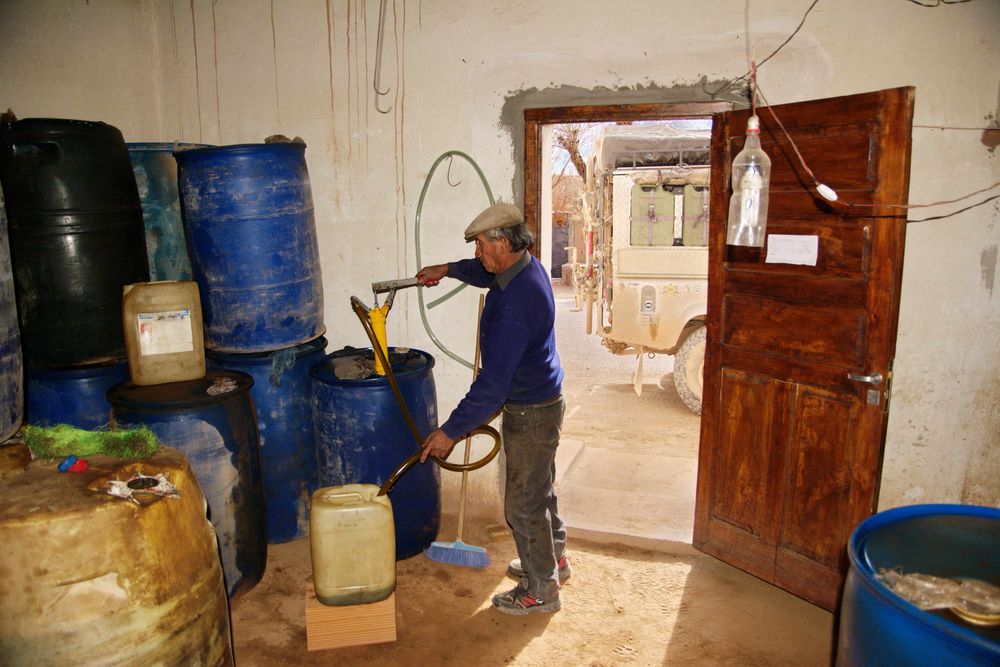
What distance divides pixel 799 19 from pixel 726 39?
315mm

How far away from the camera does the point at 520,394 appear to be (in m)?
2.80

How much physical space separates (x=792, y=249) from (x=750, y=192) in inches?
37.9

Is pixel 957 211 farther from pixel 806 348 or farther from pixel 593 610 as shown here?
pixel 593 610

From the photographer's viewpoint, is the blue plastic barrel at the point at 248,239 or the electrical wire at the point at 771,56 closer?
the electrical wire at the point at 771,56

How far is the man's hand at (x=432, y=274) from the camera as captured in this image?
11.1ft

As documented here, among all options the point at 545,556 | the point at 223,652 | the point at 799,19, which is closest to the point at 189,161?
the point at 223,652

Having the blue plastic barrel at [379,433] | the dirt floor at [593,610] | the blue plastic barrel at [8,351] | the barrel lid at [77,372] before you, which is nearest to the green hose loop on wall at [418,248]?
the blue plastic barrel at [379,433]

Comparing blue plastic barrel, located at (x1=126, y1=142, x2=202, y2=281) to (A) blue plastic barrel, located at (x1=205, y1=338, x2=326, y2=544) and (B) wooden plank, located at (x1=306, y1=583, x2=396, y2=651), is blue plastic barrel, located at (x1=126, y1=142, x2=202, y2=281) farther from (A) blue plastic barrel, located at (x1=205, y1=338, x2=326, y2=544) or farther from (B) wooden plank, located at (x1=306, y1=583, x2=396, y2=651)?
(B) wooden plank, located at (x1=306, y1=583, x2=396, y2=651)

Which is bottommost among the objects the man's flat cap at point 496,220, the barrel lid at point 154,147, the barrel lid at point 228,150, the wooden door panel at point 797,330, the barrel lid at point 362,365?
the barrel lid at point 362,365

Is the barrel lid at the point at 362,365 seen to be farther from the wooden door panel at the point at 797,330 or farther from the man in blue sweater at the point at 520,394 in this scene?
the wooden door panel at the point at 797,330

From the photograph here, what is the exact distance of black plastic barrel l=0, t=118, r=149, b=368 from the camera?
9.43 feet

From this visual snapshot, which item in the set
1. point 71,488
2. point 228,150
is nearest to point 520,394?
point 71,488

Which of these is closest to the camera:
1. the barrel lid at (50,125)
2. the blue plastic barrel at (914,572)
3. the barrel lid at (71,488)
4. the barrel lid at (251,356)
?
the blue plastic barrel at (914,572)

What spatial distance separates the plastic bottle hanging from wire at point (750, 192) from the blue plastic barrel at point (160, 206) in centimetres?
270
